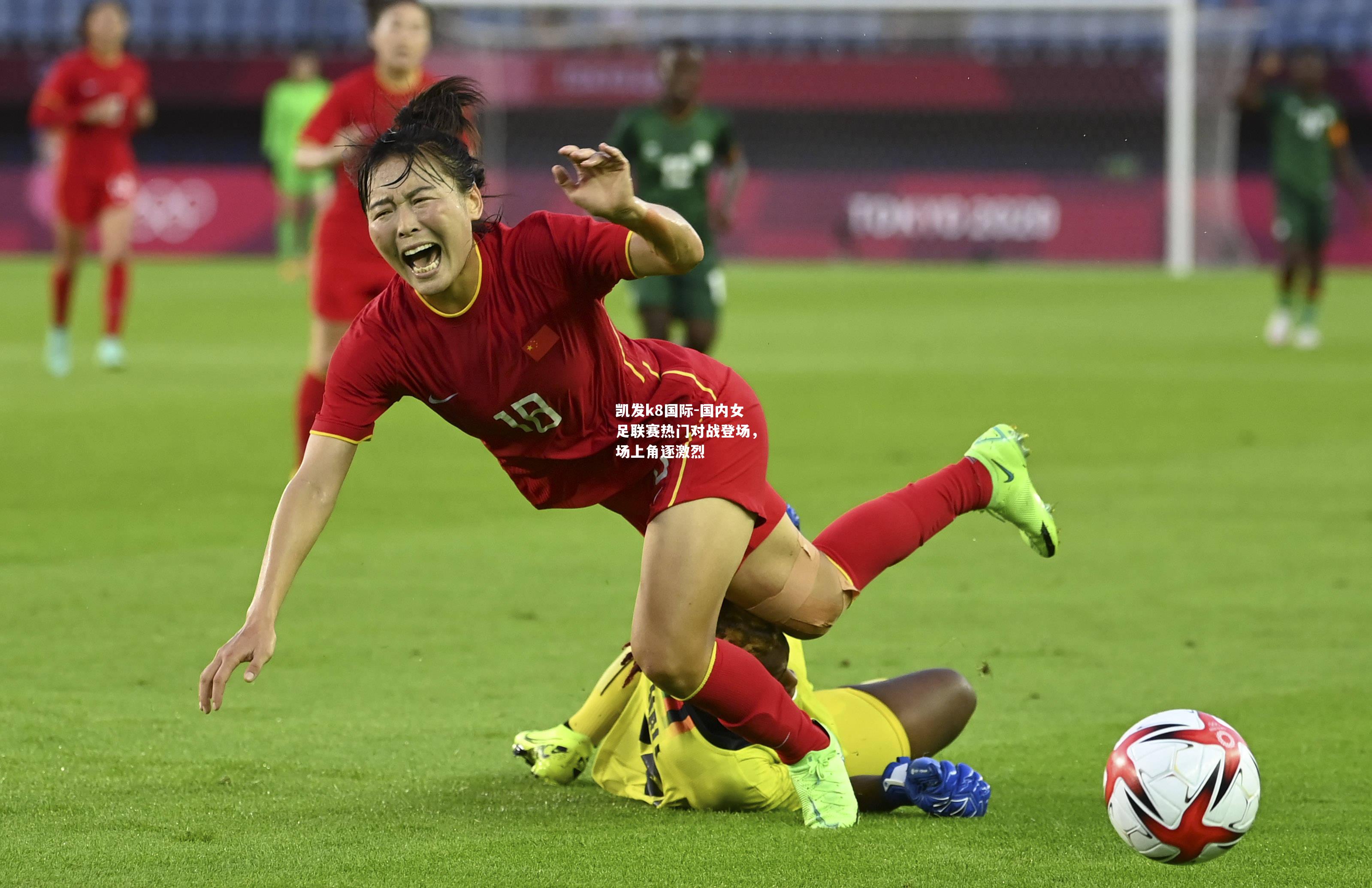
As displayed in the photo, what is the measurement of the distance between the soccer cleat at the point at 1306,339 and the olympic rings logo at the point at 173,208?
60.4 ft

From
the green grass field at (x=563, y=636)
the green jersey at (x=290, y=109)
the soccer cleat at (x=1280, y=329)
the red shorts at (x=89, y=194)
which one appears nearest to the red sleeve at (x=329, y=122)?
the green grass field at (x=563, y=636)

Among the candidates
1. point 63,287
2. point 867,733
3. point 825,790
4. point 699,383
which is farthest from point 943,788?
point 63,287

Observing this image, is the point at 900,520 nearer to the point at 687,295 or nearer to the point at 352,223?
the point at 352,223

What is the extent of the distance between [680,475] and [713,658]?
408 millimetres

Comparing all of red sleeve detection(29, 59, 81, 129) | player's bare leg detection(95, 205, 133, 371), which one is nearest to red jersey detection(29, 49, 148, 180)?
red sleeve detection(29, 59, 81, 129)

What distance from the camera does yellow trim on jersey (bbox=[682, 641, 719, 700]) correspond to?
158 inches

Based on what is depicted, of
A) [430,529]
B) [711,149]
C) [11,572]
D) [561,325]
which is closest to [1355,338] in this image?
[711,149]

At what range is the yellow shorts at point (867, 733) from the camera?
435 centimetres

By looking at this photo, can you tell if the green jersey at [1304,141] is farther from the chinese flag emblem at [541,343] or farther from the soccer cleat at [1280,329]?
the chinese flag emblem at [541,343]

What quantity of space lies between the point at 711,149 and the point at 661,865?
8604 mm

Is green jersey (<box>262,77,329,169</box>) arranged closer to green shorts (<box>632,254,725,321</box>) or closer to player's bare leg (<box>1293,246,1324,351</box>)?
player's bare leg (<box>1293,246,1324,351</box>)

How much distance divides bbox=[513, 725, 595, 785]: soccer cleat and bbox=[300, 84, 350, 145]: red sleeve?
4.64 metres

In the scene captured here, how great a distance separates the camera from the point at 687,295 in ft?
37.2

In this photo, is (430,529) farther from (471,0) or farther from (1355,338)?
(471,0)
